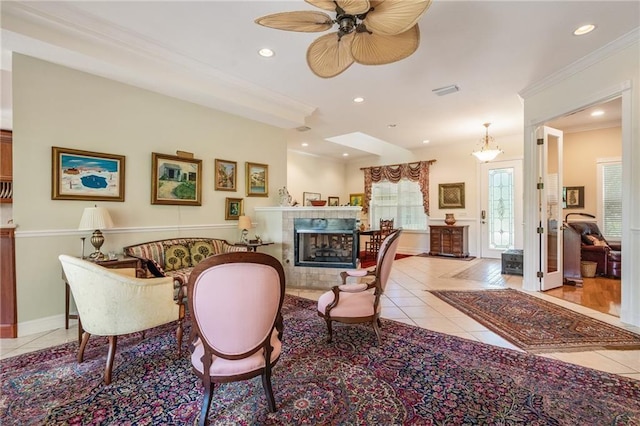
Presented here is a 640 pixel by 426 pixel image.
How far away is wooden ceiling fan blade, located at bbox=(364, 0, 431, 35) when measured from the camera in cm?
191

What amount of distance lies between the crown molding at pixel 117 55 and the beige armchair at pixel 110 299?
228 cm

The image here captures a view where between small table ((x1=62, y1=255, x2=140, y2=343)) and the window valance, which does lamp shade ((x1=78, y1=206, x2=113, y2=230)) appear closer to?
small table ((x1=62, y1=255, x2=140, y2=343))

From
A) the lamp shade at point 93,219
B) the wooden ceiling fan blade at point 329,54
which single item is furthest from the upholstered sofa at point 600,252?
the lamp shade at point 93,219

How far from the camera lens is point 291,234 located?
4.98 metres

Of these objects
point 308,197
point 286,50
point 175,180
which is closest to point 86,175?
point 175,180

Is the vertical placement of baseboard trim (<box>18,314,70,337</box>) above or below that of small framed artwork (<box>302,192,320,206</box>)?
below

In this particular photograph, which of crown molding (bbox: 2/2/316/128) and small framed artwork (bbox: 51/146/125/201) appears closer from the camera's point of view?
crown molding (bbox: 2/2/316/128)

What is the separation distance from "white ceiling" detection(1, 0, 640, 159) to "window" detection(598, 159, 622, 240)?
2.68 meters

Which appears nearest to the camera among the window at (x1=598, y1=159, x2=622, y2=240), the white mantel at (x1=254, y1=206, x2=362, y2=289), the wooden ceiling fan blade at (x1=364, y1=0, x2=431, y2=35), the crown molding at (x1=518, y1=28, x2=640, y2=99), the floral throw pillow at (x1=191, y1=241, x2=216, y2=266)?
the wooden ceiling fan blade at (x1=364, y1=0, x2=431, y2=35)

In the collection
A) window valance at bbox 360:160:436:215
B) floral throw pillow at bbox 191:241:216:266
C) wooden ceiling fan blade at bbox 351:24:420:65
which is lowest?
floral throw pillow at bbox 191:241:216:266

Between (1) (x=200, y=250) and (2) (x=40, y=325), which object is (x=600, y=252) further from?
(2) (x=40, y=325)

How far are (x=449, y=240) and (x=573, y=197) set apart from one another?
2772 mm

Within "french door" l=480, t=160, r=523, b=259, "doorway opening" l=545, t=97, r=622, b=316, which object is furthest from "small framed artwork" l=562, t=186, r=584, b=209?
"french door" l=480, t=160, r=523, b=259

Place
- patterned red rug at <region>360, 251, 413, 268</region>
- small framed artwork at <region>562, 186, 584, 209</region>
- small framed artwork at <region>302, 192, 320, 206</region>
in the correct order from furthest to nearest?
small framed artwork at <region>302, 192, 320, 206</region>
patterned red rug at <region>360, 251, 413, 268</region>
small framed artwork at <region>562, 186, 584, 209</region>
